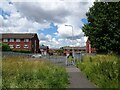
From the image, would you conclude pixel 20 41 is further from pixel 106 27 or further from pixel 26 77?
pixel 26 77

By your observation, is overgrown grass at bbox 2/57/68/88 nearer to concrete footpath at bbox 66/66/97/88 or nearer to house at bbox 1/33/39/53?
concrete footpath at bbox 66/66/97/88

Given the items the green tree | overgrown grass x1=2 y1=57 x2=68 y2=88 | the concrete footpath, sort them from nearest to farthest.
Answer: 1. overgrown grass x1=2 y1=57 x2=68 y2=88
2. the concrete footpath
3. the green tree

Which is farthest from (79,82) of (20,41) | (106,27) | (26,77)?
(20,41)

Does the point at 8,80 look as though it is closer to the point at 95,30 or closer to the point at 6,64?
the point at 6,64

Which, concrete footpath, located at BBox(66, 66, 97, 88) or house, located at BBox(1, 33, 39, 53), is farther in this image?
house, located at BBox(1, 33, 39, 53)

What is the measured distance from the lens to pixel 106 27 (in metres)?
32.2

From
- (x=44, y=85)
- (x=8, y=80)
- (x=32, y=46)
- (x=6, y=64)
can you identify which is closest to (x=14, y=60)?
(x=6, y=64)

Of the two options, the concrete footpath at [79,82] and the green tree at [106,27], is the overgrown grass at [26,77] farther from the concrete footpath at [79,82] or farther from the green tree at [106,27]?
the green tree at [106,27]

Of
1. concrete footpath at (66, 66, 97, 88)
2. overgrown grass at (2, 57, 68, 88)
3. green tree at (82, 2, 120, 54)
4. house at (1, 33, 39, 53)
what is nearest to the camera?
overgrown grass at (2, 57, 68, 88)

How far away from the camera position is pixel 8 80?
45.1 ft

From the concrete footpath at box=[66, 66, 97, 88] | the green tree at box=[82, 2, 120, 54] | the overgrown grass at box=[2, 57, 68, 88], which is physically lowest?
the concrete footpath at box=[66, 66, 97, 88]

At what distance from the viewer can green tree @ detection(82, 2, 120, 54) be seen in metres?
30.9

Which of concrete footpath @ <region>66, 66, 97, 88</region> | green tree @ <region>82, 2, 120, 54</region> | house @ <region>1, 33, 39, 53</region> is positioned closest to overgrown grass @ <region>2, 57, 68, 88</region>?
concrete footpath @ <region>66, 66, 97, 88</region>

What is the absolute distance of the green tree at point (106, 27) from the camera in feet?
102
